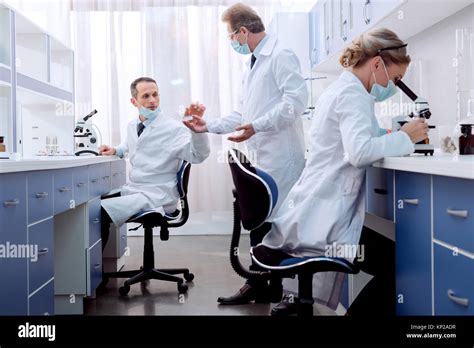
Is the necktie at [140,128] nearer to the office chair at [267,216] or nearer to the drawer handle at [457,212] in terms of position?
the office chair at [267,216]

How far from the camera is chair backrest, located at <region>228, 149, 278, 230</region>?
5.33 ft

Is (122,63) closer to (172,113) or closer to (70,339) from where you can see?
(172,113)

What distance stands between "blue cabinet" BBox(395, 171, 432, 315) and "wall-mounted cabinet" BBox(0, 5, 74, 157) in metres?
2.17

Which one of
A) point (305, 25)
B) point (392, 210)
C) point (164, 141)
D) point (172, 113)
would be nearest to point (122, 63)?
point (172, 113)

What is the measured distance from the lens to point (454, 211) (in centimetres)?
126

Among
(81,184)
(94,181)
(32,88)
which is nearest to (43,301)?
(81,184)

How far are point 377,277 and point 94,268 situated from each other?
1442mm

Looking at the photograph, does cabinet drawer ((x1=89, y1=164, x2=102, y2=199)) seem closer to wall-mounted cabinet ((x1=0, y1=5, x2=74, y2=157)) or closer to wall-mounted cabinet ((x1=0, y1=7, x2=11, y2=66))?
wall-mounted cabinet ((x1=0, y1=5, x2=74, y2=157))

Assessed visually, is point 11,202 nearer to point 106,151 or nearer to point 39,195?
point 39,195

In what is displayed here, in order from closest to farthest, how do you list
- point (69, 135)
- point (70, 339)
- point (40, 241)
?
Answer: point (70, 339) → point (40, 241) → point (69, 135)

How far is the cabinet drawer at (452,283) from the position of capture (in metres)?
1.22

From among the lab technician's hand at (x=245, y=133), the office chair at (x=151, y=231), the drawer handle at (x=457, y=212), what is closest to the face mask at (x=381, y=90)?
the drawer handle at (x=457, y=212)

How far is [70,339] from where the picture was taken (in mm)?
1463

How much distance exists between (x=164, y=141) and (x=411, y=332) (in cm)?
208
